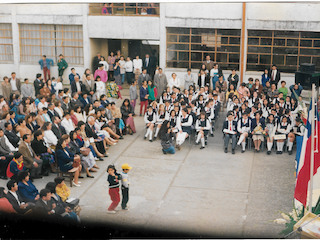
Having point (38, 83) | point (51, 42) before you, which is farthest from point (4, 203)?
point (51, 42)

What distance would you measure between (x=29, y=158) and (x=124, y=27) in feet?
26.2

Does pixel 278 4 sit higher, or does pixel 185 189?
pixel 278 4

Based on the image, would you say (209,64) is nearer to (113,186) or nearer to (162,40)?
(162,40)

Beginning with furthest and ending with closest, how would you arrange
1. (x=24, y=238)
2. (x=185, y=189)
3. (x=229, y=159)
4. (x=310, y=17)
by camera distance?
(x=310, y=17) → (x=229, y=159) → (x=185, y=189) → (x=24, y=238)

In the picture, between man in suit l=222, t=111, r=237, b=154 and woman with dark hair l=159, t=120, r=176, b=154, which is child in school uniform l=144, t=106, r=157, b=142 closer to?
woman with dark hair l=159, t=120, r=176, b=154

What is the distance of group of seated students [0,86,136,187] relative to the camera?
9906 mm

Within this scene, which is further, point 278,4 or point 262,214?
point 278,4

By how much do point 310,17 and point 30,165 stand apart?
9.20 m

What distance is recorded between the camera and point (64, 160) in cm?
988

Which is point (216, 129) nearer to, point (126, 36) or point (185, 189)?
point (185, 189)

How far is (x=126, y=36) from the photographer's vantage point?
1702cm

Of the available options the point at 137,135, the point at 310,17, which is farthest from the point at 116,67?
the point at 310,17

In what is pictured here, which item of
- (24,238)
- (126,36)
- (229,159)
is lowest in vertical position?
(24,238)

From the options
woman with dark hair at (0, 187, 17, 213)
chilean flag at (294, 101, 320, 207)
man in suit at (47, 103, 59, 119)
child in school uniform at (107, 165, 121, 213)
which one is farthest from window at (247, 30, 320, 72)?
woman with dark hair at (0, 187, 17, 213)
